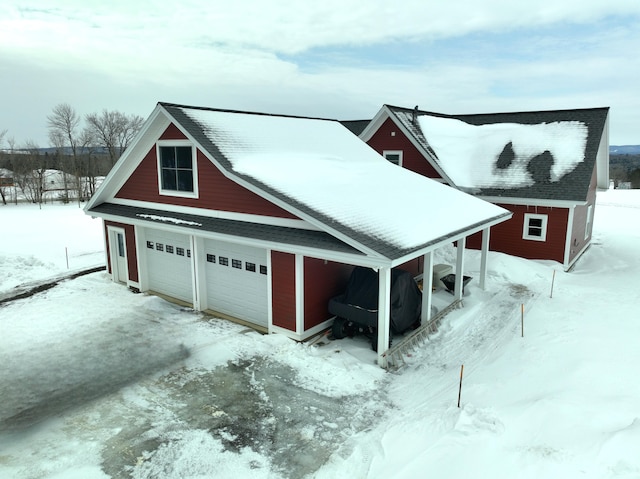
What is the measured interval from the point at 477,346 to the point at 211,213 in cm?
807

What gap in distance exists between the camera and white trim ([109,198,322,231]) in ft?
36.8

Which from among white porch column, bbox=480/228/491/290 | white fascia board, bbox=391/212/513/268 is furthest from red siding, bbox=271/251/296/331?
white porch column, bbox=480/228/491/290

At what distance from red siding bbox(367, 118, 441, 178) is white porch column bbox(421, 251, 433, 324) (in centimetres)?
1133

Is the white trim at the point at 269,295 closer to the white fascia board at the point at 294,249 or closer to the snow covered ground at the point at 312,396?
the snow covered ground at the point at 312,396

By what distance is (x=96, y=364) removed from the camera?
1035cm

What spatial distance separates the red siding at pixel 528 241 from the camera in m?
19.0

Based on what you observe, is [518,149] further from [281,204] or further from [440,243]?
[281,204]

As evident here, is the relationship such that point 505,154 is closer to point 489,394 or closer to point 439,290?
point 439,290

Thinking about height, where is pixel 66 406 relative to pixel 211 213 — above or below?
below

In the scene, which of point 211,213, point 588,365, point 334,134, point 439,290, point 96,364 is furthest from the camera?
A: point 334,134

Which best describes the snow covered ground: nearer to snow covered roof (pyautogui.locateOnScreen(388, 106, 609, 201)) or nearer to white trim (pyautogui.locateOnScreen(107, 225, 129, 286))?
white trim (pyautogui.locateOnScreen(107, 225, 129, 286))

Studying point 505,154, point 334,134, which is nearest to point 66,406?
point 334,134

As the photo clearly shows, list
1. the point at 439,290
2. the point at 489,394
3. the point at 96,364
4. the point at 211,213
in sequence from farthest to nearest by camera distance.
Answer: the point at 439,290 < the point at 211,213 < the point at 96,364 < the point at 489,394

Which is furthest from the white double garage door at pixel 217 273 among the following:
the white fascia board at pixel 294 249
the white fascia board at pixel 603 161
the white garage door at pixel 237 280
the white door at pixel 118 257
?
the white fascia board at pixel 603 161
